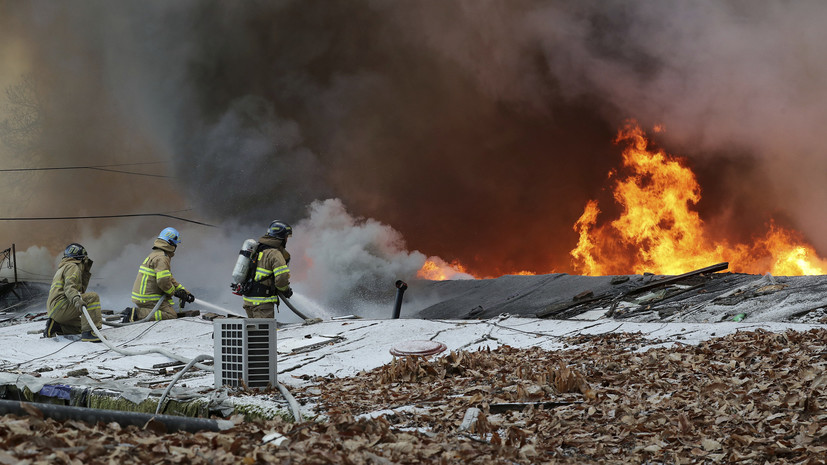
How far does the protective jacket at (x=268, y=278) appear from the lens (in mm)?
10266

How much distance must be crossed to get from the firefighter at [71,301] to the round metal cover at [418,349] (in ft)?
18.5

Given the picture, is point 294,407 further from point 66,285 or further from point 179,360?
point 66,285

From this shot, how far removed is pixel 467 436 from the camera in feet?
13.8

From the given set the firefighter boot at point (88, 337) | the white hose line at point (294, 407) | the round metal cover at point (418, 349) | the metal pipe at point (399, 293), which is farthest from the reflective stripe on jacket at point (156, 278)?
the white hose line at point (294, 407)

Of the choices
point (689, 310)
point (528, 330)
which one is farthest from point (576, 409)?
point (689, 310)

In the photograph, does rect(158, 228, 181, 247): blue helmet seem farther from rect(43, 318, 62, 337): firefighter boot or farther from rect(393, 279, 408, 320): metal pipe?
rect(393, 279, 408, 320): metal pipe

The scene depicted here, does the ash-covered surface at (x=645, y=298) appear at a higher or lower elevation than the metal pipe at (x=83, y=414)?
higher

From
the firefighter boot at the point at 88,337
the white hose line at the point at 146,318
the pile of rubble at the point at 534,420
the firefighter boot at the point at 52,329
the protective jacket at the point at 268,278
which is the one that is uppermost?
the protective jacket at the point at 268,278

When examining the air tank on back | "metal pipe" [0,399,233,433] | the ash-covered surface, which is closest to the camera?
"metal pipe" [0,399,233,433]

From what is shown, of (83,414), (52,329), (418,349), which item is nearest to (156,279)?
(52,329)

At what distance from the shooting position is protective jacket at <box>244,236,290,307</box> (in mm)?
10266

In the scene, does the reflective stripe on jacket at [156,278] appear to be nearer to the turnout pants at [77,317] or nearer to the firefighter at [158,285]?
the firefighter at [158,285]

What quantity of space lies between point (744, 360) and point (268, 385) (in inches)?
171

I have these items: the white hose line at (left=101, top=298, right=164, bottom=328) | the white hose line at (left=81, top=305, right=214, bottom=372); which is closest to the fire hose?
the white hose line at (left=81, top=305, right=214, bottom=372)
